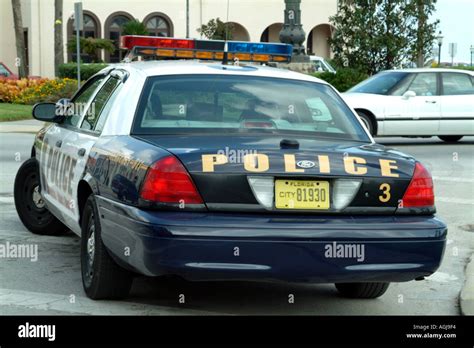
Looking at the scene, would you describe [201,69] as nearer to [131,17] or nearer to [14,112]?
[14,112]

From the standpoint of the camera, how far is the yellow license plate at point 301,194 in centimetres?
561

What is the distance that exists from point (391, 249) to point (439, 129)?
1426 cm

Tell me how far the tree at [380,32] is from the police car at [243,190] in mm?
20368

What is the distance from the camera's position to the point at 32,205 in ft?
29.6

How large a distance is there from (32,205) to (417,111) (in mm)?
11605

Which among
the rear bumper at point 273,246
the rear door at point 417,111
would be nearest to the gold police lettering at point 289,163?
the rear bumper at point 273,246

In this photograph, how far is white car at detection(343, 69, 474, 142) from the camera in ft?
62.7

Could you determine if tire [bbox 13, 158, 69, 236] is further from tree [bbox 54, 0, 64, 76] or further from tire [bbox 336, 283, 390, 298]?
tree [bbox 54, 0, 64, 76]

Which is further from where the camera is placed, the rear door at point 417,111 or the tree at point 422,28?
the tree at point 422,28

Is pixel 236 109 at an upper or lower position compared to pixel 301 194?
upper

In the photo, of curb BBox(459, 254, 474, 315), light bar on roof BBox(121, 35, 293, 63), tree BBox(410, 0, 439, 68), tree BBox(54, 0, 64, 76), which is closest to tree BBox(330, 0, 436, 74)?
tree BBox(410, 0, 439, 68)

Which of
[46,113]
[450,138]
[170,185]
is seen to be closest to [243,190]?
[170,185]

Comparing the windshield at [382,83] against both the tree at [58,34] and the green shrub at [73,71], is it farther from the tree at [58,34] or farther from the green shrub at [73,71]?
the tree at [58,34]
